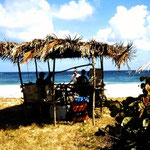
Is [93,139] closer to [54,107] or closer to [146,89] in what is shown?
[54,107]

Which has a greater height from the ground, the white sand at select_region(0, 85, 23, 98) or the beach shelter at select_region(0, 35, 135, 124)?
the beach shelter at select_region(0, 35, 135, 124)

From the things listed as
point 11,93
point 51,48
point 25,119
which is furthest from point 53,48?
point 11,93

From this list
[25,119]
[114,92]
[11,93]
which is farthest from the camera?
[11,93]

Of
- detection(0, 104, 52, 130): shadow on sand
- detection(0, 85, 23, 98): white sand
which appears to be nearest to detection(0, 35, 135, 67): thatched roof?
detection(0, 104, 52, 130): shadow on sand

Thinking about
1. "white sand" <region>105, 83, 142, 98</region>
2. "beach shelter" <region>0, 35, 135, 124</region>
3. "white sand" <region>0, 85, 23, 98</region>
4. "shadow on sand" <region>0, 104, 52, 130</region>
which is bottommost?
"white sand" <region>0, 85, 23, 98</region>

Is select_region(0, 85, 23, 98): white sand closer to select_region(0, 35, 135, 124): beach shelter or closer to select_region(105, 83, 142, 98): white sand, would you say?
select_region(105, 83, 142, 98): white sand

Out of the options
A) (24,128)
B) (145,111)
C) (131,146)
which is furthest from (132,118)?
(24,128)

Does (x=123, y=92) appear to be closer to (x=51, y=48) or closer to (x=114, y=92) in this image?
(x=114, y=92)

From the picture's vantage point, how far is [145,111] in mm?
2973

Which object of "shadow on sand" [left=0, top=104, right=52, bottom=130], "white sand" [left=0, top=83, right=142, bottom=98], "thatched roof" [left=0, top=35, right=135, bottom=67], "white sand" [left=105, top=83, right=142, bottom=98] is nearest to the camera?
"thatched roof" [left=0, top=35, right=135, bottom=67]

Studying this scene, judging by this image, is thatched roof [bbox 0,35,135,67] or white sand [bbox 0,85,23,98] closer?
thatched roof [bbox 0,35,135,67]

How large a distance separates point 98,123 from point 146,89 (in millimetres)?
4826

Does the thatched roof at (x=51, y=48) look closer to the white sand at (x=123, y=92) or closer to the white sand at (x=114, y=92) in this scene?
the white sand at (x=114, y=92)

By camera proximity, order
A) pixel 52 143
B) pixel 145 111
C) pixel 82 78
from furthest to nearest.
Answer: pixel 82 78
pixel 52 143
pixel 145 111
